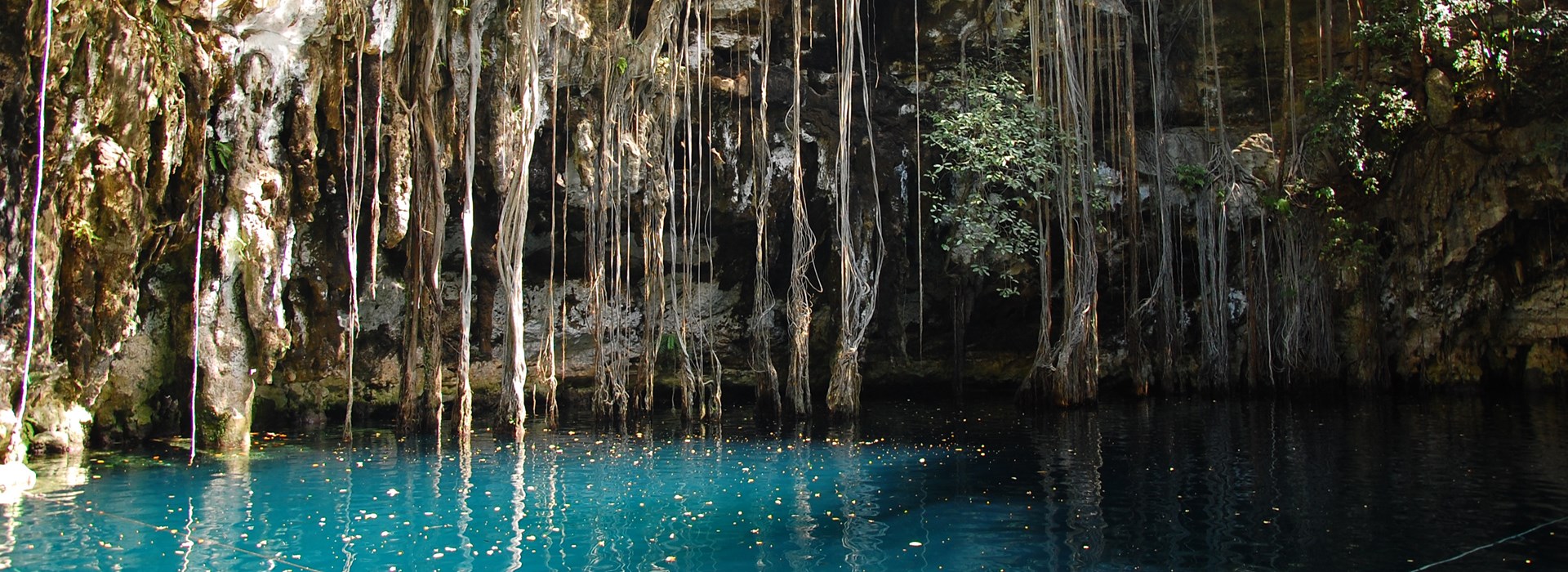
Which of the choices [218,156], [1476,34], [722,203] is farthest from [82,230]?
[1476,34]

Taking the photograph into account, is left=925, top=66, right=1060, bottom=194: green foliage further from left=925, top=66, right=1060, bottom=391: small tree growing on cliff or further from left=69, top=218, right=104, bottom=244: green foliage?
left=69, top=218, right=104, bottom=244: green foliage

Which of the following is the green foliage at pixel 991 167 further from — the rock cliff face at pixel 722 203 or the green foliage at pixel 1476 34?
the green foliage at pixel 1476 34

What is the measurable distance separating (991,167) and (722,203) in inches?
125

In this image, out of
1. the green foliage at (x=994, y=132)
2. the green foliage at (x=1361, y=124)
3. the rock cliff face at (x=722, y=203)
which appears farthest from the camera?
the green foliage at (x=994, y=132)

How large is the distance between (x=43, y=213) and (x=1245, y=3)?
44.5ft

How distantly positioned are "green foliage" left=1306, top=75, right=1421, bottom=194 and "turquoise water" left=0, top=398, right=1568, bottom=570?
3903 millimetres

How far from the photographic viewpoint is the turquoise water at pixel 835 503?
4.90 meters

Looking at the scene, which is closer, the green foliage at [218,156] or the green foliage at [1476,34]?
the green foliage at [218,156]

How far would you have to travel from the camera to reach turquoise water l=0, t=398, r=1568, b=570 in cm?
490

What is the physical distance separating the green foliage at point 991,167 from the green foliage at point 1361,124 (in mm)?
2918

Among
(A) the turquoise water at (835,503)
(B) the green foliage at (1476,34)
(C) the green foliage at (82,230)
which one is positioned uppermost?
(B) the green foliage at (1476,34)

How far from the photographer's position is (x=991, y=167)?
43.3ft

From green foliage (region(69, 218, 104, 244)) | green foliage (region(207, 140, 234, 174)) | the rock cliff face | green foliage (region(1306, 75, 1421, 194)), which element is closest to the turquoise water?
the rock cliff face

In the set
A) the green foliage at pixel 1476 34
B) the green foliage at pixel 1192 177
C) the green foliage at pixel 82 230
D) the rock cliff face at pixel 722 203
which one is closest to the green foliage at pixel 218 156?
the rock cliff face at pixel 722 203
